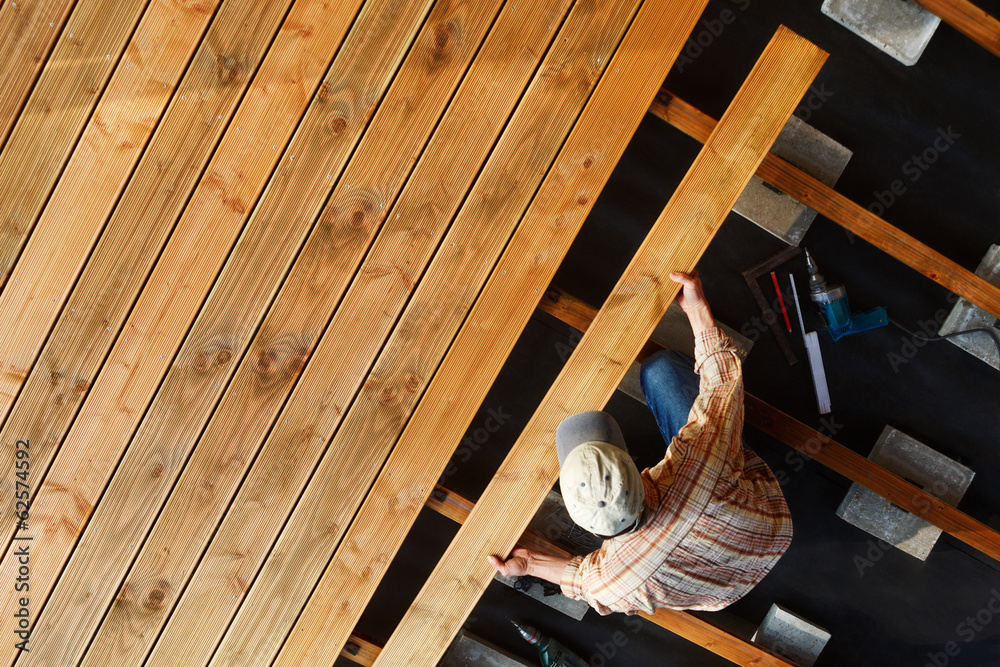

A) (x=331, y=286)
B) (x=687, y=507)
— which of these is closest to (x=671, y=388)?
(x=687, y=507)

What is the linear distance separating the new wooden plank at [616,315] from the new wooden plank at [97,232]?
1.37 metres

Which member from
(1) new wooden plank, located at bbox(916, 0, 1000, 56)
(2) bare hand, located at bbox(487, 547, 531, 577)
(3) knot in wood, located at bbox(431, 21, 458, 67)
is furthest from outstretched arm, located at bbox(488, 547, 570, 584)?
(1) new wooden plank, located at bbox(916, 0, 1000, 56)

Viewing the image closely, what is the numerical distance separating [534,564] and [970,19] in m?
3.00

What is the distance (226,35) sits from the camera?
2.20 meters

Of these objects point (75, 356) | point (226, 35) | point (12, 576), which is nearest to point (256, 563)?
point (12, 576)

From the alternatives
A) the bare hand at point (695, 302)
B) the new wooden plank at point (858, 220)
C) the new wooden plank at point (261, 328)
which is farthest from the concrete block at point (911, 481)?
the new wooden plank at point (261, 328)

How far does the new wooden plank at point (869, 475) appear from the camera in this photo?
2574 mm

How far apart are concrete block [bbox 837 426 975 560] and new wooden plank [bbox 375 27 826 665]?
1.87 metres

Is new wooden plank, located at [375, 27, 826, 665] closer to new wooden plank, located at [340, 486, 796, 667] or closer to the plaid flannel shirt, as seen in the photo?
new wooden plank, located at [340, 486, 796, 667]

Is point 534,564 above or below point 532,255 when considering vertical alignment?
below

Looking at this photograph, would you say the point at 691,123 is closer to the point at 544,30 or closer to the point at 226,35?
the point at 544,30

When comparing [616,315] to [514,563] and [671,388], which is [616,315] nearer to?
[671,388]

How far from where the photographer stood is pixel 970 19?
7.73 feet

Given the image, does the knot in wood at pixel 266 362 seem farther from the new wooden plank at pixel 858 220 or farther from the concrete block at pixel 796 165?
the concrete block at pixel 796 165
